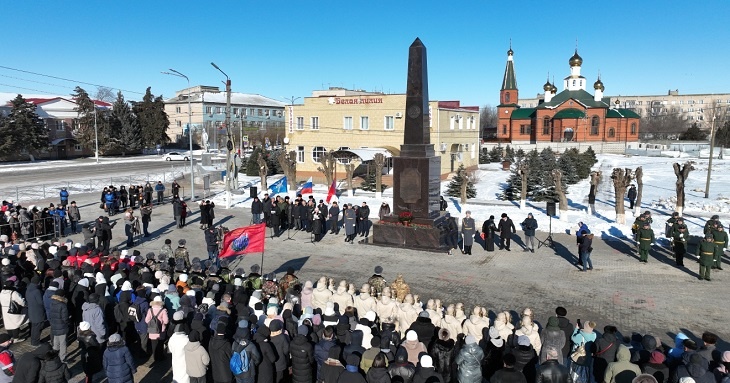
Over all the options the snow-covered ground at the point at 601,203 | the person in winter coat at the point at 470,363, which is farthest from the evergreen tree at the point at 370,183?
the person in winter coat at the point at 470,363

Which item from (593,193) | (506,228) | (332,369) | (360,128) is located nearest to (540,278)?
(506,228)

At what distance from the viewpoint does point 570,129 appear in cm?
7194

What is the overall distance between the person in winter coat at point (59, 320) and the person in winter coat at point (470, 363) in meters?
6.54

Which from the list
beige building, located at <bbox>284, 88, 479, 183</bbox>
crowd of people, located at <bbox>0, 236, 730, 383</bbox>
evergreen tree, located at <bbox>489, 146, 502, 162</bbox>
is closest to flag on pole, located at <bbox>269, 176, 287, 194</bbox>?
beige building, located at <bbox>284, 88, 479, 183</bbox>

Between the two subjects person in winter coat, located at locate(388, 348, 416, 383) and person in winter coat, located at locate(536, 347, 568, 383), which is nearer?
person in winter coat, located at locate(536, 347, 568, 383)

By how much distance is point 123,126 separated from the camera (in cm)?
6562

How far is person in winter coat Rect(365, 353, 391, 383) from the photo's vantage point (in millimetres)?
6031

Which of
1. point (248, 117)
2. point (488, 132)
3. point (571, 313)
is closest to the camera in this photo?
point (571, 313)

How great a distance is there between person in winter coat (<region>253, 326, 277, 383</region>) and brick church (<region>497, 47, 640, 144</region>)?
7139cm

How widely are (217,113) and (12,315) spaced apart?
275 feet

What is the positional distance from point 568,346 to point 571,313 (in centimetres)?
361

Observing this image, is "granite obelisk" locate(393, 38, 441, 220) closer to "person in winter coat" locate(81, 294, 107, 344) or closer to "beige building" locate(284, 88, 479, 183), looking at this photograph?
"person in winter coat" locate(81, 294, 107, 344)

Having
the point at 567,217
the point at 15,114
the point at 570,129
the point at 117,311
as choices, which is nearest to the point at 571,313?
the point at 117,311

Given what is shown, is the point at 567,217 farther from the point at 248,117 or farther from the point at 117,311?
the point at 248,117
